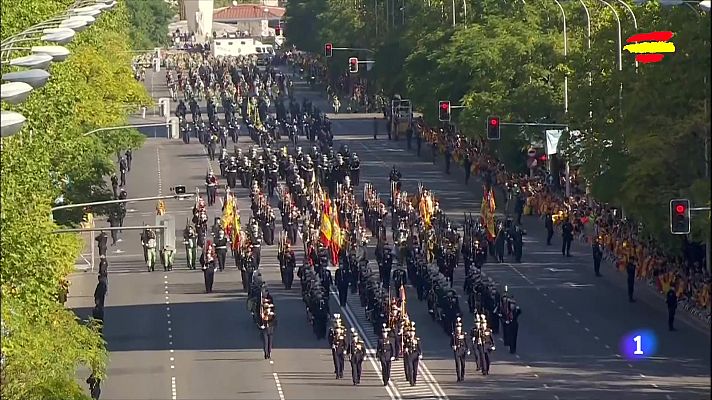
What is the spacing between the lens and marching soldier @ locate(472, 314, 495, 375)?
45.4 meters

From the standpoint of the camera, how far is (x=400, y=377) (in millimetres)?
46625

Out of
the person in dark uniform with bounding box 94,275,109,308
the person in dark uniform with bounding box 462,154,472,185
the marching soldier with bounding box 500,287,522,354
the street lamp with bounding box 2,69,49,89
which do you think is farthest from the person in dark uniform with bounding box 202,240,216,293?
the street lamp with bounding box 2,69,49,89

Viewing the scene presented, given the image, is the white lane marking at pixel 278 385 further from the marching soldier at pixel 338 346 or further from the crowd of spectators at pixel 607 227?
the crowd of spectators at pixel 607 227

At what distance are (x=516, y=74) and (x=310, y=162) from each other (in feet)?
27.1

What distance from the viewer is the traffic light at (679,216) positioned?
42.2 metres

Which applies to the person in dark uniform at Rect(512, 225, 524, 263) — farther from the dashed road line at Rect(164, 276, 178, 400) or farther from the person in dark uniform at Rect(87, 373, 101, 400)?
the person in dark uniform at Rect(87, 373, 101, 400)

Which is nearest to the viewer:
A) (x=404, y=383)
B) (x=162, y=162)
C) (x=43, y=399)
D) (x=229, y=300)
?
(x=43, y=399)

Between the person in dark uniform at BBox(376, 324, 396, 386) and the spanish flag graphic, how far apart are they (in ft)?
34.3

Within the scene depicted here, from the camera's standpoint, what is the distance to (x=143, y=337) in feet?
174

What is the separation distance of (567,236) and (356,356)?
1804 cm

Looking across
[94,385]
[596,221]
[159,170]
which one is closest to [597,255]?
[596,221]

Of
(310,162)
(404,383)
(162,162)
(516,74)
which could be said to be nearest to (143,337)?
(404,383)

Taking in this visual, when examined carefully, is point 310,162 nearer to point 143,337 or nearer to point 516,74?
point 516,74

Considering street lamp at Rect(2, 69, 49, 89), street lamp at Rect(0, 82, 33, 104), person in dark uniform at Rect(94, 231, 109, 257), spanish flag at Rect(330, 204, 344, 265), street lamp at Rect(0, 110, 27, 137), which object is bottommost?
person in dark uniform at Rect(94, 231, 109, 257)
